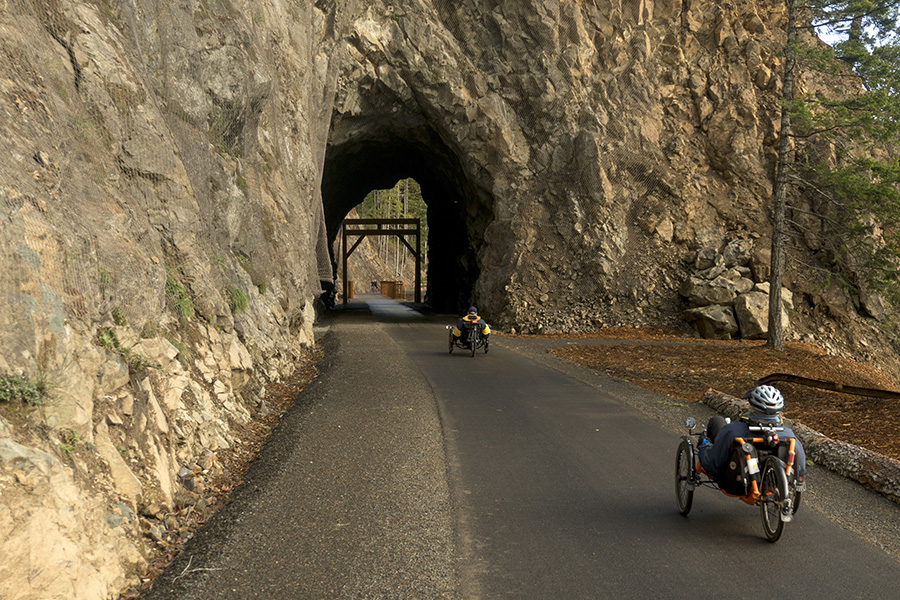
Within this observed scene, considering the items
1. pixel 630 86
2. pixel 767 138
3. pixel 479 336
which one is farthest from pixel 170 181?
pixel 767 138

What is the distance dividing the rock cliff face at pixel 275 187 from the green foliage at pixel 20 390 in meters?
0.02

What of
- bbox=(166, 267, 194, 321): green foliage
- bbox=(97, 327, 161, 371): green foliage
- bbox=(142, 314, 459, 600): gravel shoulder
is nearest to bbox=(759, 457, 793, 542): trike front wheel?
bbox=(142, 314, 459, 600): gravel shoulder

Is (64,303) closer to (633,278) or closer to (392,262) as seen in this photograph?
(633,278)

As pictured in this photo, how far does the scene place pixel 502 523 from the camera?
18.3ft

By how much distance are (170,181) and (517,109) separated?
69.8 ft

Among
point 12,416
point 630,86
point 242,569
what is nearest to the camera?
point 12,416

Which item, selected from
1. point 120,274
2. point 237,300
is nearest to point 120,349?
point 120,274

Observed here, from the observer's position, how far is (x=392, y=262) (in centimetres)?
9344

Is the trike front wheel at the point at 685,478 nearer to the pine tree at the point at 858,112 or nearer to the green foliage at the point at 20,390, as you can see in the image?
the green foliage at the point at 20,390

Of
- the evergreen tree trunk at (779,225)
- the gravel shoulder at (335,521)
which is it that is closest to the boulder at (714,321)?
the evergreen tree trunk at (779,225)

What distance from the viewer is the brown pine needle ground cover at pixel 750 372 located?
373 inches

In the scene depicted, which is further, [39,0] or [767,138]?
[767,138]

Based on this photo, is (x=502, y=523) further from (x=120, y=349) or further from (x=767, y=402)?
(x=120, y=349)

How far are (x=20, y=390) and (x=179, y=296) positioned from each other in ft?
13.8
